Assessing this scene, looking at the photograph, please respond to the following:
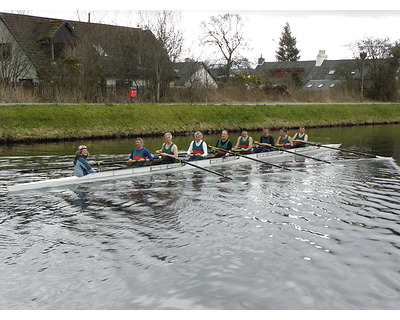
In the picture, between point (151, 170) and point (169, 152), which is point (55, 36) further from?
point (151, 170)

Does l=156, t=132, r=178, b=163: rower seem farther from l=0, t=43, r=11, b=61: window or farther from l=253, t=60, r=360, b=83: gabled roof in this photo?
l=253, t=60, r=360, b=83: gabled roof

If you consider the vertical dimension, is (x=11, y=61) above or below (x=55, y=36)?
below

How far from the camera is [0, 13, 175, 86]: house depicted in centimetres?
3906

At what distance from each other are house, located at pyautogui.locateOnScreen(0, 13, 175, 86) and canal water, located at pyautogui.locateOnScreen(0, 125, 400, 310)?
82.2 ft

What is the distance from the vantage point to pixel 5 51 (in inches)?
1421

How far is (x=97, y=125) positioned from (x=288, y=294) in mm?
24394

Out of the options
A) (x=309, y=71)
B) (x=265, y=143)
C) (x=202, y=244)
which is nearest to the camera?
(x=202, y=244)

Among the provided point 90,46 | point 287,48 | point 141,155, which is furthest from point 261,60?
point 141,155

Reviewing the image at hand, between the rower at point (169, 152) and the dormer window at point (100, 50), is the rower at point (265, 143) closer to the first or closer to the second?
the rower at point (169, 152)

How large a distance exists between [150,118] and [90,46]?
9.68m

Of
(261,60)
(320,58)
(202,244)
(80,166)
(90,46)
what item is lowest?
(202,244)

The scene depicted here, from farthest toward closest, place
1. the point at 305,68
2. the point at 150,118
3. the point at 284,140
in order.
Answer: the point at 305,68, the point at 150,118, the point at 284,140

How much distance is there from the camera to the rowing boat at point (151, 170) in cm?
1413

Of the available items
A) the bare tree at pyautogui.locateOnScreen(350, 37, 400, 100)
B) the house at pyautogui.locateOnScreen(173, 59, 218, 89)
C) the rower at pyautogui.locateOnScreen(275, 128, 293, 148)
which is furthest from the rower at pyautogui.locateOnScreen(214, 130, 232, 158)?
the bare tree at pyautogui.locateOnScreen(350, 37, 400, 100)
